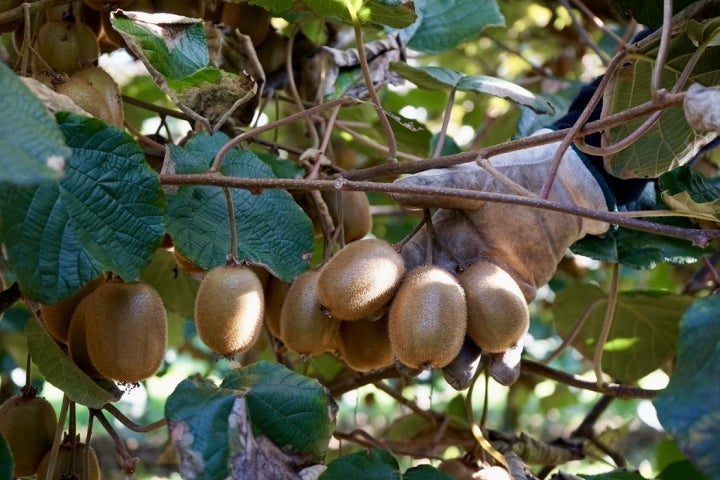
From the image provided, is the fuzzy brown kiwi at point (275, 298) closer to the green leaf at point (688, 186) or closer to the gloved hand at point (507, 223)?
the gloved hand at point (507, 223)

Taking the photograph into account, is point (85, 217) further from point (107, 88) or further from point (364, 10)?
point (364, 10)

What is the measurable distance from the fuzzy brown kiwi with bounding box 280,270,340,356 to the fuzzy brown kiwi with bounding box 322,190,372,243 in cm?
26

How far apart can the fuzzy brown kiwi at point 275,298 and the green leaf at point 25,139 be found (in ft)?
1.47

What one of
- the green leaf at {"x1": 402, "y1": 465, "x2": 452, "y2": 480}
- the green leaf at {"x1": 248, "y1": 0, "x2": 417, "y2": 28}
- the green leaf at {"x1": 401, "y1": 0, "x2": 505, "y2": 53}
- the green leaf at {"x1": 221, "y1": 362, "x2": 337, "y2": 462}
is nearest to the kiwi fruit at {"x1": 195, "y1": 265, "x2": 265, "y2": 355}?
the green leaf at {"x1": 221, "y1": 362, "x2": 337, "y2": 462}

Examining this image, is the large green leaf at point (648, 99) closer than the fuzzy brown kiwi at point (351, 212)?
Yes

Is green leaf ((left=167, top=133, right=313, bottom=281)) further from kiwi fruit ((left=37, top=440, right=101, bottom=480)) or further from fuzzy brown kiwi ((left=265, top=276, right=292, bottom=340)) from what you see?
kiwi fruit ((left=37, top=440, right=101, bottom=480))

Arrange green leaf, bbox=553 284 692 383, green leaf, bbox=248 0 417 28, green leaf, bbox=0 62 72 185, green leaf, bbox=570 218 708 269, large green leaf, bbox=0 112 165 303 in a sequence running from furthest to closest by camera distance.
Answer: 1. green leaf, bbox=553 284 692 383
2. green leaf, bbox=570 218 708 269
3. green leaf, bbox=248 0 417 28
4. large green leaf, bbox=0 112 165 303
5. green leaf, bbox=0 62 72 185

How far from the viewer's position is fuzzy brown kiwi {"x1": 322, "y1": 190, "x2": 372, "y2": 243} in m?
1.35

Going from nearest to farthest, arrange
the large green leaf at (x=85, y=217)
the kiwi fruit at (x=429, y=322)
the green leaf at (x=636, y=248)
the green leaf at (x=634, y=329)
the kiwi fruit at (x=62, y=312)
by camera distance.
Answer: the large green leaf at (x=85, y=217)
the kiwi fruit at (x=429, y=322)
the kiwi fruit at (x=62, y=312)
the green leaf at (x=636, y=248)
the green leaf at (x=634, y=329)

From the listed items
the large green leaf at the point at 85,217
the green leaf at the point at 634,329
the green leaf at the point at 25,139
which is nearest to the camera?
the green leaf at the point at 25,139

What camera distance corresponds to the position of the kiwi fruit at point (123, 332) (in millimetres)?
977

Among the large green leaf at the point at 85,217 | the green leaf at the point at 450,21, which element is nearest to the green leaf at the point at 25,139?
the large green leaf at the point at 85,217

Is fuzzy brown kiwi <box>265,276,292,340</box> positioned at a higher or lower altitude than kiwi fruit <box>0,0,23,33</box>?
lower

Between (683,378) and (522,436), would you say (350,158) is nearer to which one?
(522,436)
